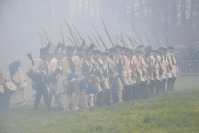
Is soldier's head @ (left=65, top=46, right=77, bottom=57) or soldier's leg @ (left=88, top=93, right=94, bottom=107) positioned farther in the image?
soldier's leg @ (left=88, top=93, right=94, bottom=107)

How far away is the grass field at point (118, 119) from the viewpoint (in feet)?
33.2

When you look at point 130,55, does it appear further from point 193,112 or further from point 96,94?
point 193,112

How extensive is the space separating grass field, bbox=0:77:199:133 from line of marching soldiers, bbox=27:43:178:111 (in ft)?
2.50

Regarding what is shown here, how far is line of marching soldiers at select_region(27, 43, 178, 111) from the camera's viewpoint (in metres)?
14.3

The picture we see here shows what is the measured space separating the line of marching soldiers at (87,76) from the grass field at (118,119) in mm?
763

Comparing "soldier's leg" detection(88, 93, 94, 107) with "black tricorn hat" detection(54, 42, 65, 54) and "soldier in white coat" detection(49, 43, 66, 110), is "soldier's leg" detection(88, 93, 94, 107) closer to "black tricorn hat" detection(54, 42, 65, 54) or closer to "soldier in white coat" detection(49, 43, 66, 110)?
"soldier in white coat" detection(49, 43, 66, 110)

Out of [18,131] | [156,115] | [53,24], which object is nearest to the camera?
[18,131]

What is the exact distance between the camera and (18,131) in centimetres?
1067

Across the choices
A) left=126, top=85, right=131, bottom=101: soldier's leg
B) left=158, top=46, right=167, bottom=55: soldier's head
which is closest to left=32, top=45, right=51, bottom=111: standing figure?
left=126, top=85, right=131, bottom=101: soldier's leg

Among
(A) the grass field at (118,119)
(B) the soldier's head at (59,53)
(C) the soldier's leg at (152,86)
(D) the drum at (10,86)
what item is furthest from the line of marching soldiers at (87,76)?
(D) the drum at (10,86)

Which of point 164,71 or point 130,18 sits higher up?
point 130,18

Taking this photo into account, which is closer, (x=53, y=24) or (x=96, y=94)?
(x=96, y=94)

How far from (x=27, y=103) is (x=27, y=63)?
11.9 metres

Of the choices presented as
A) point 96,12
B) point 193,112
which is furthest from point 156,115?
point 96,12
